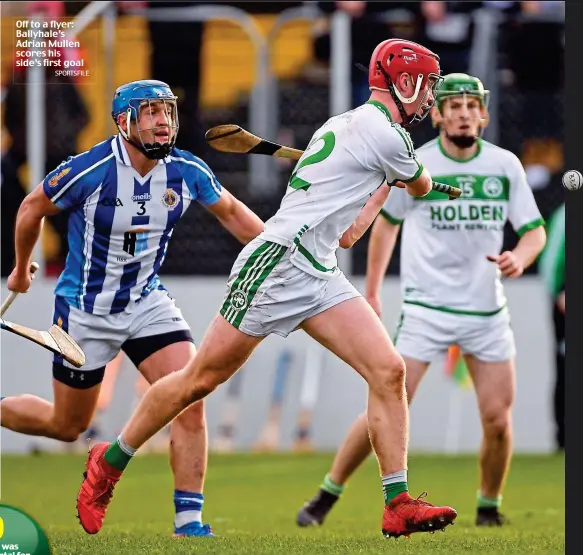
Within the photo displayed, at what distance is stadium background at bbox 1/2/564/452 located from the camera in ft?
38.5

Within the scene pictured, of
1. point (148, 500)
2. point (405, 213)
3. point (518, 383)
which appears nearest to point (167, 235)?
point (405, 213)

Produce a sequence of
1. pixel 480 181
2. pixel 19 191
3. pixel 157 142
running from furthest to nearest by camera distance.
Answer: pixel 19 191
pixel 480 181
pixel 157 142

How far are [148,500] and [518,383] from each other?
149 inches

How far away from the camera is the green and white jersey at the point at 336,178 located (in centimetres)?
609

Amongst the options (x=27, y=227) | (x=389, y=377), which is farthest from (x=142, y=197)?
(x=389, y=377)

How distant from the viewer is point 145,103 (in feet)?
22.0

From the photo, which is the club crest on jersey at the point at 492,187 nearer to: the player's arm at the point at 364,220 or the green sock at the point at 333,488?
the player's arm at the point at 364,220

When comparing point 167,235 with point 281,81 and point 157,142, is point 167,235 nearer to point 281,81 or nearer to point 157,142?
point 157,142

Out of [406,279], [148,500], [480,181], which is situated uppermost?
[480,181]

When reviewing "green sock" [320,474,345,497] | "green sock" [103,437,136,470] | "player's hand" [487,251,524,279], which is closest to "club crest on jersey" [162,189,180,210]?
"green sock" [103,437,136,470]

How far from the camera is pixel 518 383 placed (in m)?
12.4

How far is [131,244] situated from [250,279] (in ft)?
3.32

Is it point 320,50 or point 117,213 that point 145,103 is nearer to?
point 117,213

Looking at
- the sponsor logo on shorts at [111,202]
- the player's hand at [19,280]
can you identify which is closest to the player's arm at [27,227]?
the player's hand at [19,280]
